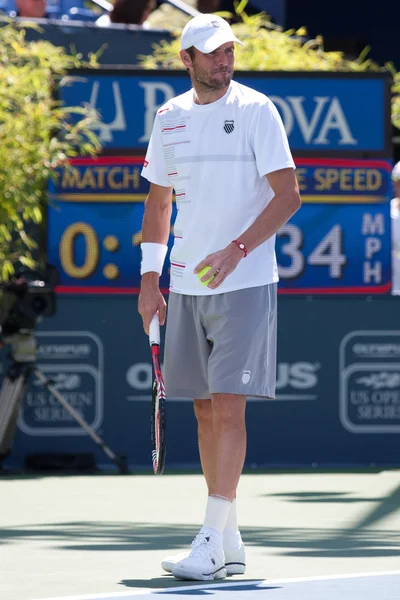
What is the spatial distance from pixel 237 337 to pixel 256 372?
0.50ft

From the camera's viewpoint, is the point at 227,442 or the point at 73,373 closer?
the point at 227,442

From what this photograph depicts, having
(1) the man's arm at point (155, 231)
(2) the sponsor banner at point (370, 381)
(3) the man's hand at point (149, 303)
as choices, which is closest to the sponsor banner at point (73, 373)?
(2) the sponsor banner at point (370, 381)

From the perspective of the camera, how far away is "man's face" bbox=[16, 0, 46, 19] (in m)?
12.8

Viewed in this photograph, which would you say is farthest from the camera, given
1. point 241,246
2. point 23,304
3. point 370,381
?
point 370,381

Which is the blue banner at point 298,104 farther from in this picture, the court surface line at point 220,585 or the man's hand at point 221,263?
the court surface line at point 220,585

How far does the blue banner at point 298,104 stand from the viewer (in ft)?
34.7

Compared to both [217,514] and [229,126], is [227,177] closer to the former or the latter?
[229,126]

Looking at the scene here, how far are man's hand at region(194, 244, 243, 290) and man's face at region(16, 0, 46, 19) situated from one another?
7784mm

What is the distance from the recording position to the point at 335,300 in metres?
10.5

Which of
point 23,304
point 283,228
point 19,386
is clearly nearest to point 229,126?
point 23,304

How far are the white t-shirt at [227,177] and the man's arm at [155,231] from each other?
0.17m

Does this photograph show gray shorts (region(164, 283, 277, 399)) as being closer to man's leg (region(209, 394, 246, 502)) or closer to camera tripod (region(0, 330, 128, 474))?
man's leg (region(209, 394, 246, 502))

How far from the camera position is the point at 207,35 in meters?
5.66

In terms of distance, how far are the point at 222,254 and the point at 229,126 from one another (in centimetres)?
53
